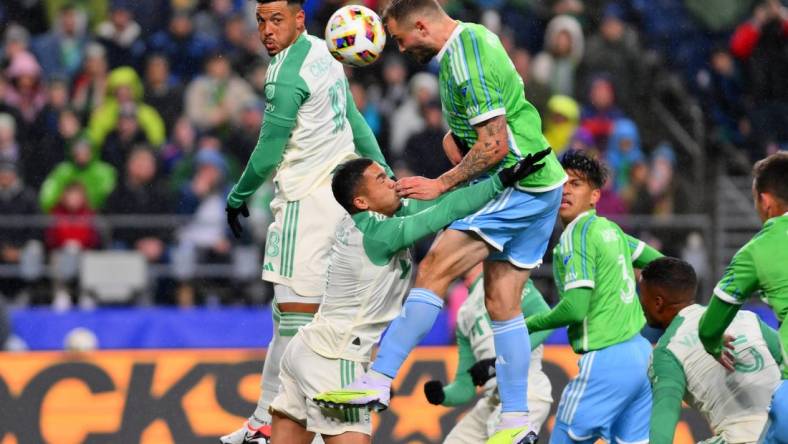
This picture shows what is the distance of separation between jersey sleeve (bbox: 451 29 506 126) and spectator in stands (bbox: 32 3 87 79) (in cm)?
912

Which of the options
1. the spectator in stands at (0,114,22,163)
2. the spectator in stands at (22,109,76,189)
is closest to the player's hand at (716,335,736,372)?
the spectator in stands at (22,109,76,189)

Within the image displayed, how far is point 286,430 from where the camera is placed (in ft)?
25.4

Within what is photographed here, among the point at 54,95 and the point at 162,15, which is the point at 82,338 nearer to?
the point at 54,95

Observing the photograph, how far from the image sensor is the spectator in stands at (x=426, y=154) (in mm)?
14414

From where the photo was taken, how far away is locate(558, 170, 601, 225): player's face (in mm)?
7961

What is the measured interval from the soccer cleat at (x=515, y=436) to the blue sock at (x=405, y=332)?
0.65m

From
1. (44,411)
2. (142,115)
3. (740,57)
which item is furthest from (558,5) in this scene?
(44,411)

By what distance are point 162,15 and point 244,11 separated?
92cm

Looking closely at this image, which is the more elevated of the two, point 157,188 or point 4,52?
point 4,52

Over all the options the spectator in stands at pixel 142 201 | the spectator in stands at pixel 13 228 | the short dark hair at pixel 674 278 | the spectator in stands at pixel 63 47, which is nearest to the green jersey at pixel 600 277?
the short dark hair at pixel 674 278

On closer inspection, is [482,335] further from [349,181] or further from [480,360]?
[349,181]

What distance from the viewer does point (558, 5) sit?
56.0 feet

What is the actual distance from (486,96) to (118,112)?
847cm

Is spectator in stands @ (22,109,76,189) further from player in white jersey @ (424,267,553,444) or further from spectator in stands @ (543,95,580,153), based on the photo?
player in white jersey @ (424,267,553,444)
